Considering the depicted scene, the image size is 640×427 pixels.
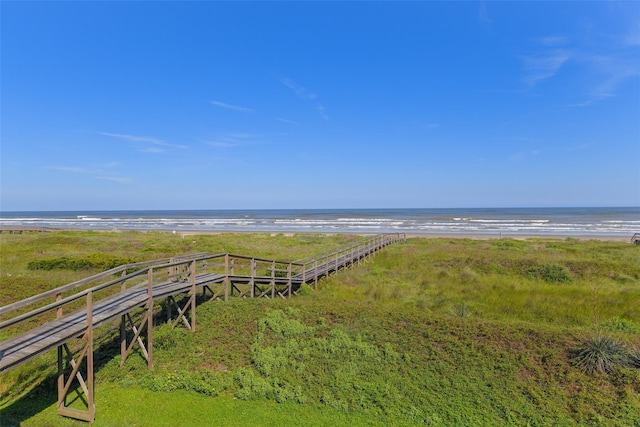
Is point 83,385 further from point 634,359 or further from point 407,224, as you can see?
point 407,224

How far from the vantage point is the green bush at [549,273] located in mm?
18594

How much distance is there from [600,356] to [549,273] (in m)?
13.1

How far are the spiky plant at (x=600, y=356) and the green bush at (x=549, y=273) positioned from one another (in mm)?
11578

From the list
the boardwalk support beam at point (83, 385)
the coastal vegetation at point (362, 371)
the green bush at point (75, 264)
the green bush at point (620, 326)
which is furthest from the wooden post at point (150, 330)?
the green bush at point (75, 264)

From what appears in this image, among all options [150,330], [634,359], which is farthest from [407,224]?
[150,330]

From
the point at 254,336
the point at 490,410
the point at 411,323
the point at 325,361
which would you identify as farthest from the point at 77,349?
the point at 490,410

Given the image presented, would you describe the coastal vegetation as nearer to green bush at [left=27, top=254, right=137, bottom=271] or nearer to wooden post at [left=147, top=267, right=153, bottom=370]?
wooden post at [left=147, top=267, right=153, bottom=370]

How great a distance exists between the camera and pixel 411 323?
10.2 m

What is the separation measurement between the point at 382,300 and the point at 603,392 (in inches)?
357

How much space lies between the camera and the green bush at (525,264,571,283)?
1859 centimetres

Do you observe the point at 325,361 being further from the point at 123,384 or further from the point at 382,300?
the point at 382,300

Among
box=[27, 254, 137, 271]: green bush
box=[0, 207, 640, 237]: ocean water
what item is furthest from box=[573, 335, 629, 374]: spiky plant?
box=[0, 207, 640, 237]: ocean water

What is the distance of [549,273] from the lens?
1928 centimetres

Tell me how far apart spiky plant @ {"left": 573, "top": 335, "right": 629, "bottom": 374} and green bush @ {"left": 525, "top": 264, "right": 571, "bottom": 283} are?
456 inches
